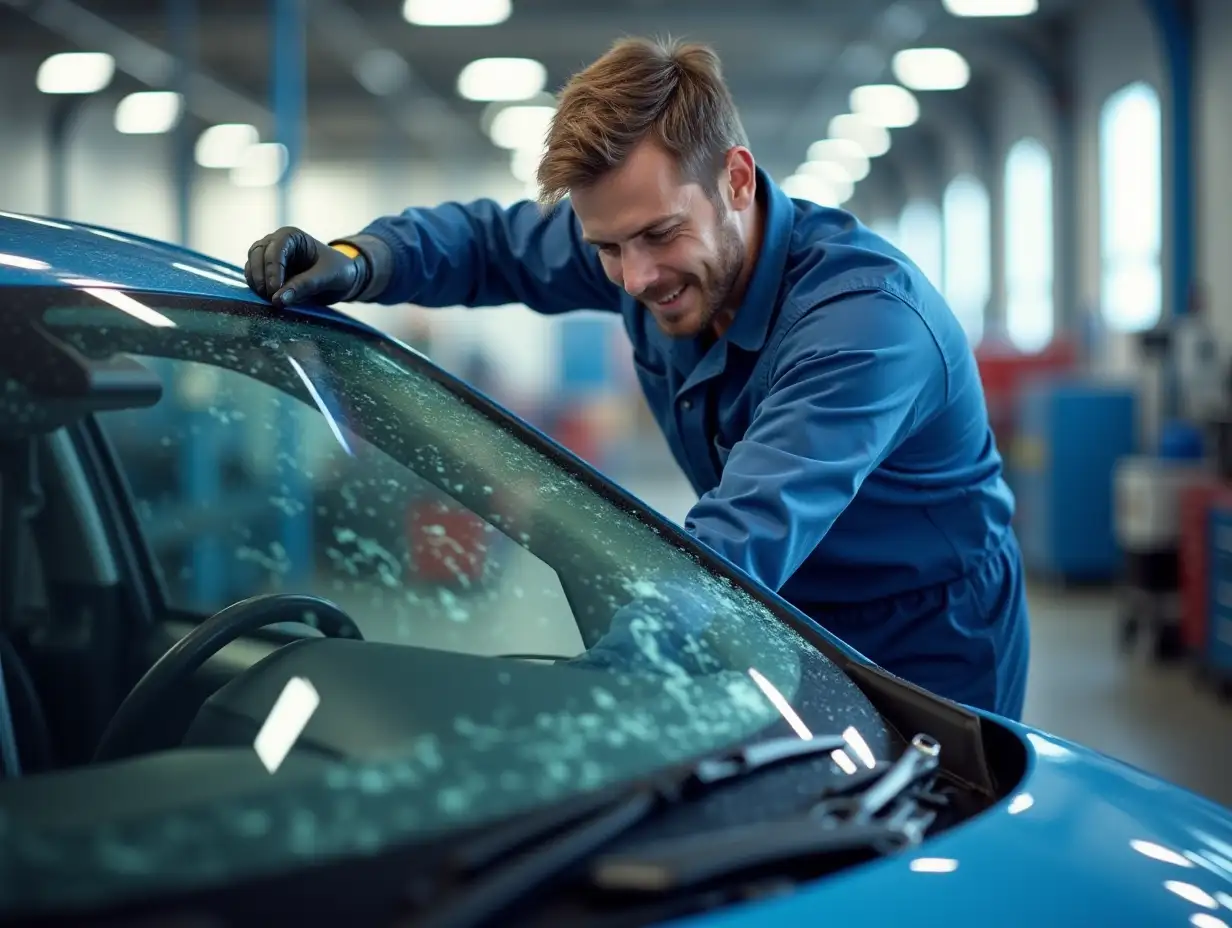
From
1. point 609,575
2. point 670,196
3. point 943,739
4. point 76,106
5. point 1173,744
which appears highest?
point 76,106

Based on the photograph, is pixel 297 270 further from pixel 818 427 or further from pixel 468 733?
pixel 468 733

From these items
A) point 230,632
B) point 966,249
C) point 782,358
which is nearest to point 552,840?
point 230,632

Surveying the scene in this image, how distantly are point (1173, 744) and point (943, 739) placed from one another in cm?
366

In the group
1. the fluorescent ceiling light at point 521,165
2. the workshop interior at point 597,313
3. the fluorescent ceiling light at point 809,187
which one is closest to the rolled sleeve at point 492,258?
the workshop interior at point 597,313

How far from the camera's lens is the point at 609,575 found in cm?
129

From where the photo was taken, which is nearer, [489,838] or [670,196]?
[489,838]

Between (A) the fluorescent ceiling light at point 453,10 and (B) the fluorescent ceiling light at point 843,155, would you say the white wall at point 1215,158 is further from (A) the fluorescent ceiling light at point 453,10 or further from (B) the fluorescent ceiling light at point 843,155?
(B) the fluorescent ceiling light at point 843,155

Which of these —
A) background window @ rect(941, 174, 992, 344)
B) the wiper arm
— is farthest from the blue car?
background window @ rect(941, 174, 992, 344)

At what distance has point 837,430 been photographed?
151cm

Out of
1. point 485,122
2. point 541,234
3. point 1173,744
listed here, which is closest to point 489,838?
point 541,234

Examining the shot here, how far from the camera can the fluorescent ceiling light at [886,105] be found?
13734 mm

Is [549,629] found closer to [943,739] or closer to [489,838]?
[943,739]

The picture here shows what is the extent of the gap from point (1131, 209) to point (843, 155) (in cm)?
944

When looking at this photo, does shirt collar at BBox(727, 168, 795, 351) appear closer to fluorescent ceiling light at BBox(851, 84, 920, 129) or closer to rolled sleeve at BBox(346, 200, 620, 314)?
rolled sleeve at BBox(346, 200, 620, 314)
